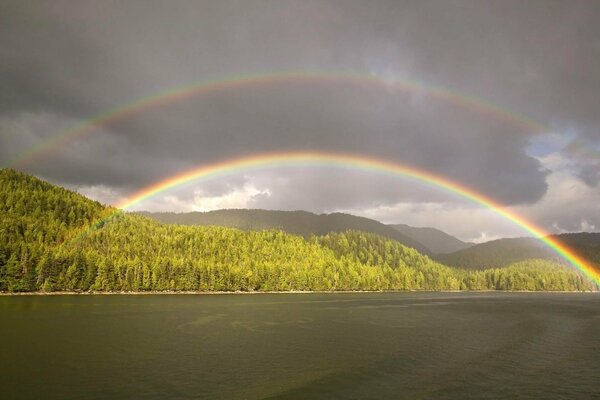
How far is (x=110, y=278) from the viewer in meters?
196

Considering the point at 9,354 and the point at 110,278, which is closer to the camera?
the point at 9,354

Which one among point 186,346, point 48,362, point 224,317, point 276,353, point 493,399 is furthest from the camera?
point 224,317

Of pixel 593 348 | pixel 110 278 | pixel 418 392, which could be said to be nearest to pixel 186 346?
pixel 418 392

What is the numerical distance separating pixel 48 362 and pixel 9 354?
8.04 metres

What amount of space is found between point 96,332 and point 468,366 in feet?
202

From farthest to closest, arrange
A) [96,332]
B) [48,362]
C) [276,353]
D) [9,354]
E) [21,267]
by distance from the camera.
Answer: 1. [21,267]
2. [96,332]
3. [276,353]
4. [9,354]
5. [48,362]

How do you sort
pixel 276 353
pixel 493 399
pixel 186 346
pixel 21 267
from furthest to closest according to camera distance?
pixel 21 267 → pixel 186 346 → pixel 276 353 → pixel 493 399

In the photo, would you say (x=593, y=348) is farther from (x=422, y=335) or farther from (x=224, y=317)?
(x=224, y=317)

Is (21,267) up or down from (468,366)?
up

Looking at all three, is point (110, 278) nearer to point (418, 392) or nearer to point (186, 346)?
point (186, 346)

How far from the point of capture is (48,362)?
47594mm

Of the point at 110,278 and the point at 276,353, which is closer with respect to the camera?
the point at 276,353

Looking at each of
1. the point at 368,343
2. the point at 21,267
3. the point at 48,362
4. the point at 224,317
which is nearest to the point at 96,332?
the point at 48,362

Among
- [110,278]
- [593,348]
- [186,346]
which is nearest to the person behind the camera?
[186,346]
